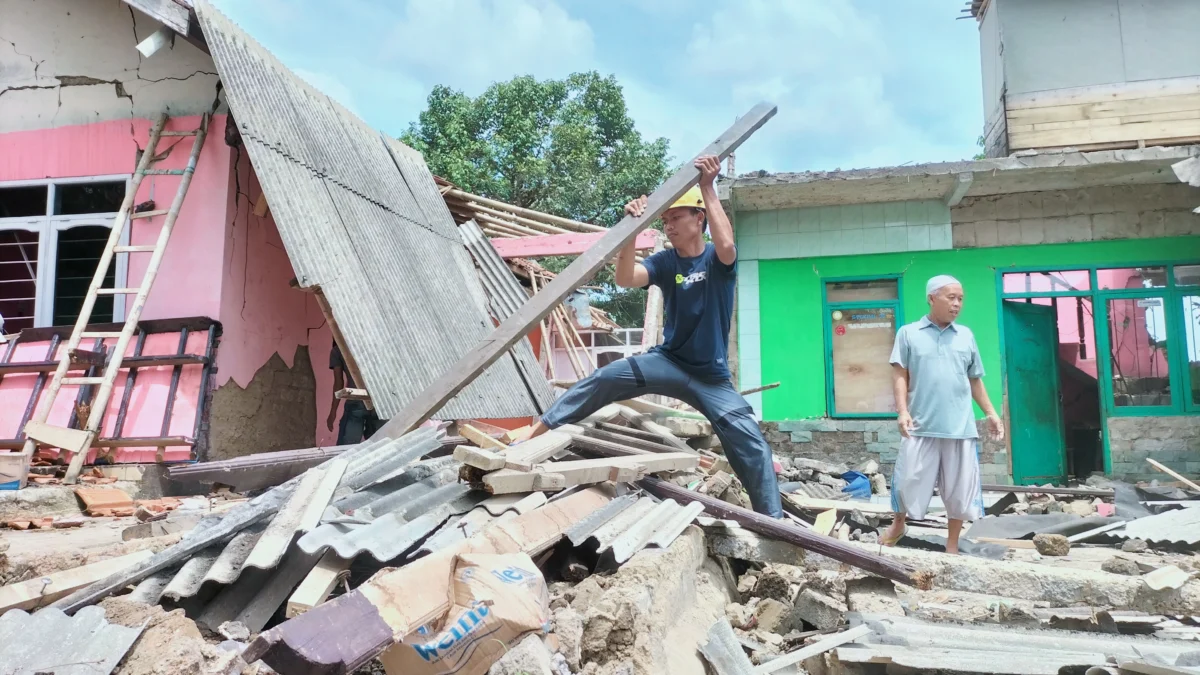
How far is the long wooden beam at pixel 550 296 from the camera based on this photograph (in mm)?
4320

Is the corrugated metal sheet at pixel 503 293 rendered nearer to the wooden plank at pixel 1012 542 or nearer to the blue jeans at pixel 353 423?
the blue jeans at pixel 353 423

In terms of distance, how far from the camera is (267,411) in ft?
24.0

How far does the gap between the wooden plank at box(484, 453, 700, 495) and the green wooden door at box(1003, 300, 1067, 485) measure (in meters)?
7.36

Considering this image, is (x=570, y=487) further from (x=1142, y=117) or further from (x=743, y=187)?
(x=1142, y=117)

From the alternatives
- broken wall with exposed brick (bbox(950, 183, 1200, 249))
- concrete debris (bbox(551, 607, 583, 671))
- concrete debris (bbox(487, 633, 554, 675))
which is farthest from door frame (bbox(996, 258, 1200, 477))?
A: concrete debris (bbox(487, 633, 554, 675))

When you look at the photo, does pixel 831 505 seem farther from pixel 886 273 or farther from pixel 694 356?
pixel 886 273

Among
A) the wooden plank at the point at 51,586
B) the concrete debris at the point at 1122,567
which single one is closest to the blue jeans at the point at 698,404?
the concrete debris at the point at 1122,567

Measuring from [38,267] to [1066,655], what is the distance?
8.54m

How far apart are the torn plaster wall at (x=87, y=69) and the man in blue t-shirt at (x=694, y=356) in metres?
5.00

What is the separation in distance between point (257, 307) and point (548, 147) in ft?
45.1

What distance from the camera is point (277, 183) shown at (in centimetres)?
571

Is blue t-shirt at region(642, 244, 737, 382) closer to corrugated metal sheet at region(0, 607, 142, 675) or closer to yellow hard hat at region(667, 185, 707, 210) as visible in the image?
yellow hard hat at region(667, 185, 707, 210)

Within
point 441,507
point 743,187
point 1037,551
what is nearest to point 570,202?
Answer: point 743,187

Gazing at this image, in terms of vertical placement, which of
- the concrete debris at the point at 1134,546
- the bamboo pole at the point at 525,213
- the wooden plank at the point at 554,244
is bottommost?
the concrete debris at the point at 1134,546
